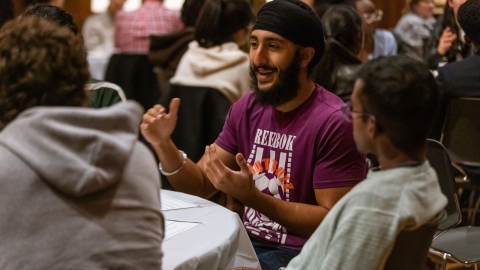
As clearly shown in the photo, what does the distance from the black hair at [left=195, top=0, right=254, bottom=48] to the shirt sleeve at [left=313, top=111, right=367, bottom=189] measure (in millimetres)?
1694

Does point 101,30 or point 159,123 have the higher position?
point 159,123

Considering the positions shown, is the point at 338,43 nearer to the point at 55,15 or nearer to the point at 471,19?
the point at 471,19

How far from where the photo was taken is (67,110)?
121cm

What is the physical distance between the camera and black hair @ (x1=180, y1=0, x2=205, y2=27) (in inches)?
163

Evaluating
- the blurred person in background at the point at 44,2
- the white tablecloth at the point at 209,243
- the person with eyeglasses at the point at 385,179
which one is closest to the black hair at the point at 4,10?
the blurred person in background at the point at 44,2

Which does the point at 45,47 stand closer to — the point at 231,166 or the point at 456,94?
the point at 231,166

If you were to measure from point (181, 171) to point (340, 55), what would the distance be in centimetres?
139

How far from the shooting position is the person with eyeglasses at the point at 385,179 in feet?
4.42

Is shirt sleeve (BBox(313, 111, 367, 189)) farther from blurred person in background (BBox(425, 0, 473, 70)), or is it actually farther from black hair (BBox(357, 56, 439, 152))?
blurred person in background (BBox(425, 0, 473, 70))

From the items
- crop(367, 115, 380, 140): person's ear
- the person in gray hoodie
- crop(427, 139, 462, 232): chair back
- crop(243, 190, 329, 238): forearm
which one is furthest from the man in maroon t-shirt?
the person in gray hoodie

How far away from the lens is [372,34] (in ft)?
16.3

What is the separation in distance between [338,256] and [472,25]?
1.96 metres

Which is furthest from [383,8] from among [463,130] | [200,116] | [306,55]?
[306,55]

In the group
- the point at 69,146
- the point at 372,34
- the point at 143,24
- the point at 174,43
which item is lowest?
the point at 143,24
